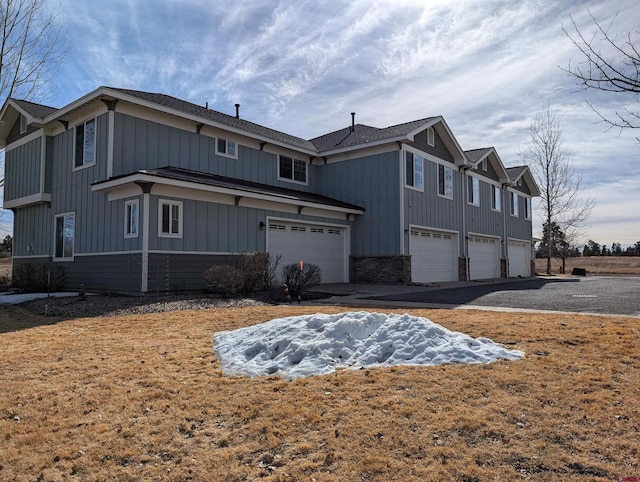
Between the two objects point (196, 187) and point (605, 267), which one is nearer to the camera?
point (196, 187)

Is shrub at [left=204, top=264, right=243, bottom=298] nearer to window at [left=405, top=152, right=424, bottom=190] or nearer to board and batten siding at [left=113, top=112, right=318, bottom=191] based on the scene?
board and batten siding at [left=113, top=112, right=318, bottom=191]

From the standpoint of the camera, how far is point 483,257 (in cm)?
2419

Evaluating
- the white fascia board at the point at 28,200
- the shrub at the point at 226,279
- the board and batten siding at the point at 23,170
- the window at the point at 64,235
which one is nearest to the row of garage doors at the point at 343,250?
the shrub at the point at 226,279

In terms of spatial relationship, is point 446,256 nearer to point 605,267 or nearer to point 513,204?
point 513,204

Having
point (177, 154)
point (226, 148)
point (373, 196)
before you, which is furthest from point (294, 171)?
point (177, 154)

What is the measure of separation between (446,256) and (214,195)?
38.4ft

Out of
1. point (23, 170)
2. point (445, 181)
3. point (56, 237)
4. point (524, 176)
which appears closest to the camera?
point (56, 237)

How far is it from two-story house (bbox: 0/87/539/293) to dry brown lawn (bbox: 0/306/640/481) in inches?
286

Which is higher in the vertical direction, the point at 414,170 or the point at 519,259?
the point at 414,170

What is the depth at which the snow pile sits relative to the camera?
4.93m

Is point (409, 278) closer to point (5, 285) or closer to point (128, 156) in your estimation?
point (128, 156)

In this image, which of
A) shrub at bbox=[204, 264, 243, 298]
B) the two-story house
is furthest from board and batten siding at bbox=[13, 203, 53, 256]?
shrub at bbox=[204, 264, 243, 298]

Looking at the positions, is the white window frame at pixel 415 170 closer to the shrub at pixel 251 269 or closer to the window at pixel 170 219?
the shrub at pixel 251 269

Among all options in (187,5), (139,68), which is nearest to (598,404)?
(187,5)
